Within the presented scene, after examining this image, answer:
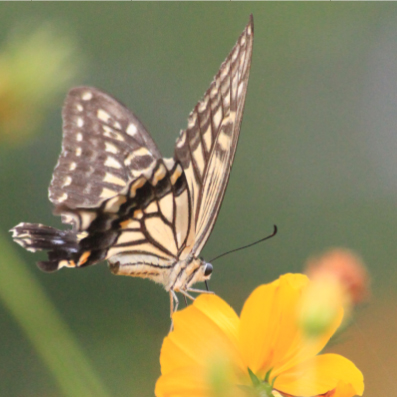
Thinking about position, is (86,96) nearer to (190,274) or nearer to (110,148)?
(110,148)

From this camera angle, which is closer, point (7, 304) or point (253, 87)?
point (7, 304)

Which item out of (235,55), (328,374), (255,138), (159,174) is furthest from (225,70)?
(255,138)

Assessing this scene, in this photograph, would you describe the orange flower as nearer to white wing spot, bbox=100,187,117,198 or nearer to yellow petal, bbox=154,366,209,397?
yellow petal, bbox=154,366,209,397

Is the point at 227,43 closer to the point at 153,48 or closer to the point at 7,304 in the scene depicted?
the point at 153,48

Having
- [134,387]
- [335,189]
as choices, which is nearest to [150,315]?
[134,387]

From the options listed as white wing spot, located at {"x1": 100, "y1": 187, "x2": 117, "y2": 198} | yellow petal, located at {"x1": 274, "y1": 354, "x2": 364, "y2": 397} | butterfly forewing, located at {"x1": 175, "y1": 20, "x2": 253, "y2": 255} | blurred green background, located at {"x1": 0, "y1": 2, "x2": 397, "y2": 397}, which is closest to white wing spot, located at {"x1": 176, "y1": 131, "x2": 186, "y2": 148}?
butterfly forewing, located at {"x1": 175, "y1": 20, "x2": 253, "y2": 255}

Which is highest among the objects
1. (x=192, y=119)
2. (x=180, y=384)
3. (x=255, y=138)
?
(x=192, y=119)

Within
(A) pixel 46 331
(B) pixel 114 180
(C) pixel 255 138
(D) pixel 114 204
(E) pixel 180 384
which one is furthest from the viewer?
(C) pixel 255 138
